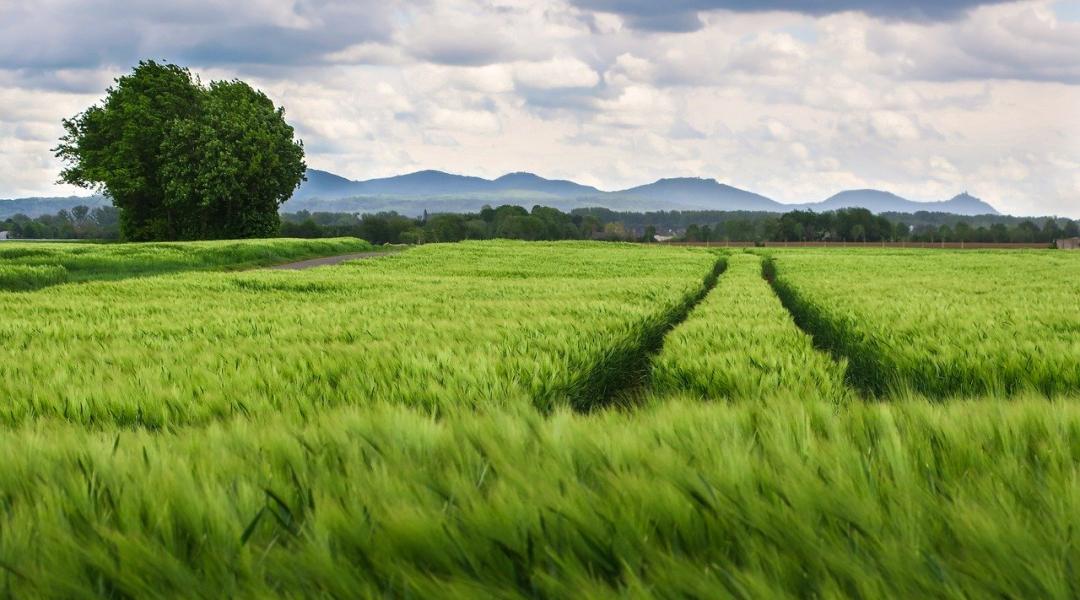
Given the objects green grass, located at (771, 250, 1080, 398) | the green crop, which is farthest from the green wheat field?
the green crop

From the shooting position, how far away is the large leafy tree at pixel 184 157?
5291cm

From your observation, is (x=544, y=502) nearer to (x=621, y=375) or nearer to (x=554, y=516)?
(x=554, y=516)

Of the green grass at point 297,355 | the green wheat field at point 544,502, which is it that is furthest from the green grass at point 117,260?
the green wheat field at point 544,502

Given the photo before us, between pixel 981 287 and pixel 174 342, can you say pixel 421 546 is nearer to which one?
pixel 174 342

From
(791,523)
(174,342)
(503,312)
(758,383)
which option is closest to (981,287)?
(503,312)

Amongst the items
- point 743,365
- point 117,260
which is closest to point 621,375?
point 743,365

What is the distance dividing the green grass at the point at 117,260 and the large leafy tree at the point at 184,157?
43.3 ft

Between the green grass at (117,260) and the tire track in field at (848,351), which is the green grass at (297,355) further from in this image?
the green grass at (117,260)

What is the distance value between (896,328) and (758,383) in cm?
373

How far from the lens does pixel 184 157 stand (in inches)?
2077

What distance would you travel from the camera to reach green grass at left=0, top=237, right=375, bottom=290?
2394cm

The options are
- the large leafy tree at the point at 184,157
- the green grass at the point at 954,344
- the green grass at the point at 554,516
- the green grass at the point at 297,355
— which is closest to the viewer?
the green grass at the point at 554,516

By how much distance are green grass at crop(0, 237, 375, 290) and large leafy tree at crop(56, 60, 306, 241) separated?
13213mm

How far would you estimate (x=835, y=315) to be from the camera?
10.1m
